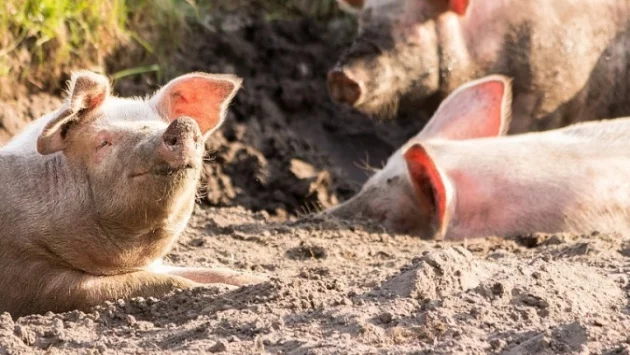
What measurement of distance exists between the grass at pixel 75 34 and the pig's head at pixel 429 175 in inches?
67.7

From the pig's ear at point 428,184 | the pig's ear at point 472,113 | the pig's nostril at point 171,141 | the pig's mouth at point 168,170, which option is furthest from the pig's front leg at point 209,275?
the pig's ear at point 472,113

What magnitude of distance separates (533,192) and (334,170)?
233cm

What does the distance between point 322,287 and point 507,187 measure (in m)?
2.22

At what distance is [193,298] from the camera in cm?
479

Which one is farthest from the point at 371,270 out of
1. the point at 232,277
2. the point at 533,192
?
the point at 533,192

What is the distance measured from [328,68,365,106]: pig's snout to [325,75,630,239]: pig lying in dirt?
1.16m

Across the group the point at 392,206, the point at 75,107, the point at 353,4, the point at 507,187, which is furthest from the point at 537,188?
the point at 75,107

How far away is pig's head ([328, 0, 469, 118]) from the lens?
8.32 m

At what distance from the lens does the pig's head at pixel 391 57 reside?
27.3ft

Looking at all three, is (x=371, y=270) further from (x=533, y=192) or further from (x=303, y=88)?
(x=303, y=88)

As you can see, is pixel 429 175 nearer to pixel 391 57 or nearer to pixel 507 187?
pixel 507 187

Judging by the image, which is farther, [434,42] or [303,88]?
[303,88]

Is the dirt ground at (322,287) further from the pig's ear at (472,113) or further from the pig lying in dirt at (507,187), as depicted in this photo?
the pig's ear at (472,113)

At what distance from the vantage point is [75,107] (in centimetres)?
487
